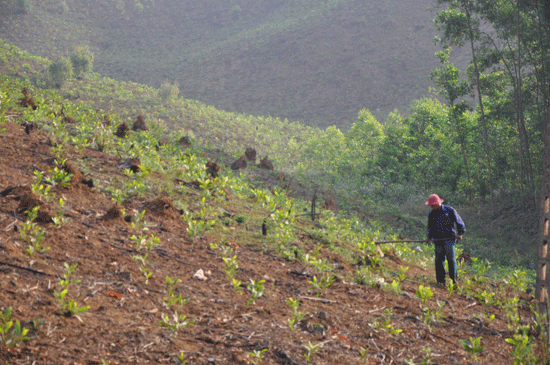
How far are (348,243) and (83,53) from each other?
22447mm

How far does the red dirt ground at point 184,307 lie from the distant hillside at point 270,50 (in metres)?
29.1

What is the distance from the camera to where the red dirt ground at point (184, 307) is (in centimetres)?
298

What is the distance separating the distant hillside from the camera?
37812 millimetres

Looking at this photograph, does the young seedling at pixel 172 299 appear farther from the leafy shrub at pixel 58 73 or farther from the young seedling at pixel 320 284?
the leafy shrub at pixel 58 73

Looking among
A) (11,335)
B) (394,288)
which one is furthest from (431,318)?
(11,335)

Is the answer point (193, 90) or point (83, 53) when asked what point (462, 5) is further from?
point (193, 90)

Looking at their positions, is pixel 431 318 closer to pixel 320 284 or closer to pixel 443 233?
pixel 320 284

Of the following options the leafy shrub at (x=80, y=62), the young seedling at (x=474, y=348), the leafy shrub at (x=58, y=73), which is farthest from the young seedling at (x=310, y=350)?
the leafy shrub at (x=80, y=62)

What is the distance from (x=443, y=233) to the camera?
21.4ft

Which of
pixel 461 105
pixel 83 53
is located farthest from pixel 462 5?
pixel 83 53

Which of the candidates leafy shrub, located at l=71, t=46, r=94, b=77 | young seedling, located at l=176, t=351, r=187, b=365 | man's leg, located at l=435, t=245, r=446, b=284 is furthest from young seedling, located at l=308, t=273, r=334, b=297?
leafy shrub, located at l=71, t=46, r=94, b=77

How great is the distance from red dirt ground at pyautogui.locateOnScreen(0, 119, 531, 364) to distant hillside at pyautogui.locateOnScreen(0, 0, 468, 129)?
1147 inches

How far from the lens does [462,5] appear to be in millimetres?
13922

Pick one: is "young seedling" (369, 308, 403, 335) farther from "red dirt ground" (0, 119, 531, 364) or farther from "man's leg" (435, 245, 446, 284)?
"man's leg" (435, 245, 446, 284)
